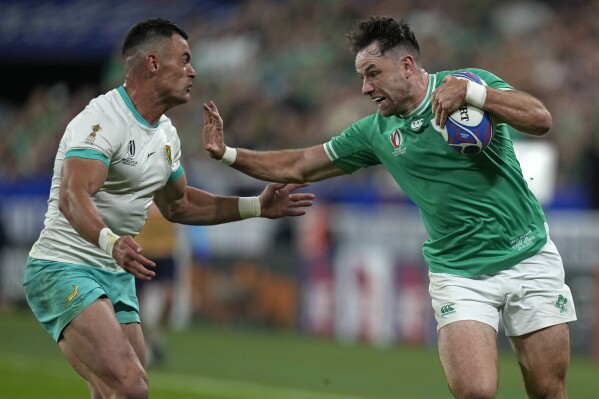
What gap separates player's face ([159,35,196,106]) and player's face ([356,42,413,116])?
1.09 meters

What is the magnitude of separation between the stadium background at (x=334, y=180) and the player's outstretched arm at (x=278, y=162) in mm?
5165

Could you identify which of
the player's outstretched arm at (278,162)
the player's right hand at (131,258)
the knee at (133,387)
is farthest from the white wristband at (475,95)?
the knee at (133,387)

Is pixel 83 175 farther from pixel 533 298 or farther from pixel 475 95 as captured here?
pixel 533 298

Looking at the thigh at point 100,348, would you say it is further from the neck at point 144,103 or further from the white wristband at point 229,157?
the white wristband at point 229,157

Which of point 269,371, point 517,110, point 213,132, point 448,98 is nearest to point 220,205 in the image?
point 213,132

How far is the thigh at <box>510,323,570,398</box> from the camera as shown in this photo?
24.1 feet

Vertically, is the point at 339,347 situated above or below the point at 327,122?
below

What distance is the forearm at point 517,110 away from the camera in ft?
23.1

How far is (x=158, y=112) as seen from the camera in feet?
25.0

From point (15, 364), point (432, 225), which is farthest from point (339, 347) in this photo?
point (432, 225)

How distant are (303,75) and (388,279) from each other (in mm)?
5671

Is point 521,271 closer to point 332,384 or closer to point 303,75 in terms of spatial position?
point 332,384

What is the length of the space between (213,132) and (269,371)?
598 centimetres

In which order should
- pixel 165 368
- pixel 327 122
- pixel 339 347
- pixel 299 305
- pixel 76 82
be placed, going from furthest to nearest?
pixel 76 82, pixel 327 122, pixel 299 305, pixel 339 347, pixel 165 368
